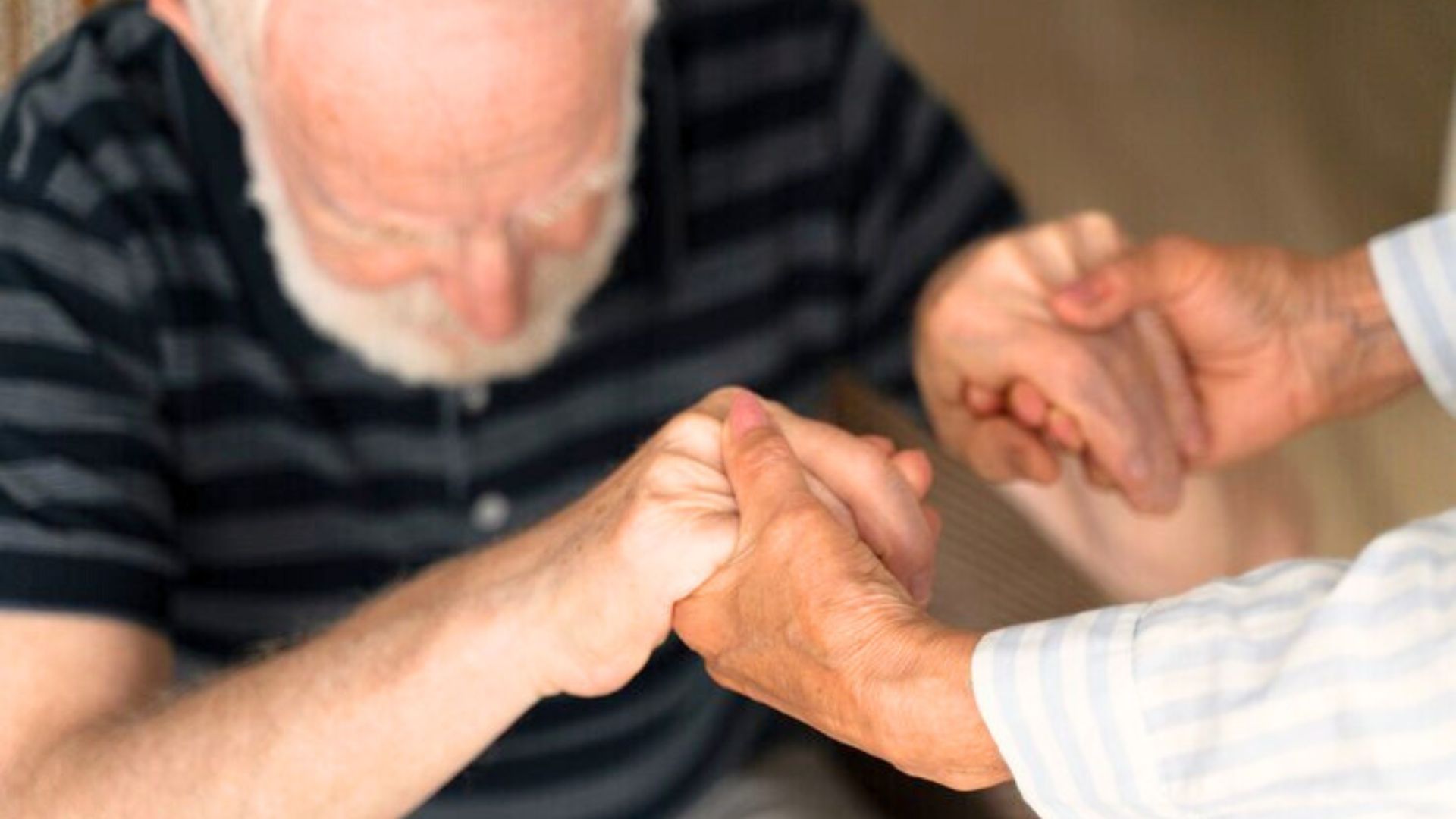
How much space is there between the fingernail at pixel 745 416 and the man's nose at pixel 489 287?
0.85 feet

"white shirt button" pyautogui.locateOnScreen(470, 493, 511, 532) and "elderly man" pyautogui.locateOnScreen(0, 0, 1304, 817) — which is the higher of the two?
"elderly man" pyautogui.locateOnScreen(0, 0, 1304, 817)

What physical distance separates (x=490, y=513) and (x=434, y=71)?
1.25 ft

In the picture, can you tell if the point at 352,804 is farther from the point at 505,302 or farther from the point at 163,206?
the point at 163,206

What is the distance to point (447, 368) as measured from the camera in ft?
4.21

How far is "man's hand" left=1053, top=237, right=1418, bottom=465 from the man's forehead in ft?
1.12

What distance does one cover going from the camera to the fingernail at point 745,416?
0.97m

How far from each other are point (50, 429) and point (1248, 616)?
70 centimetres

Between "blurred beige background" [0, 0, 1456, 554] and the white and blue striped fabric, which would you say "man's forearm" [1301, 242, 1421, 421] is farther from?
"blurred beige background" [0, 0, 1456, 554]

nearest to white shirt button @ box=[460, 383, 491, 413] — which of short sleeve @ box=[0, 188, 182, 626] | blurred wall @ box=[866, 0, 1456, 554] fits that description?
short sleeve @ box=[0, 188, 182, 626]

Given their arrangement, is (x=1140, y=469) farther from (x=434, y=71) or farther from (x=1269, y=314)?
(x=434, y=71)

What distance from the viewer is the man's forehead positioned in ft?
3.48

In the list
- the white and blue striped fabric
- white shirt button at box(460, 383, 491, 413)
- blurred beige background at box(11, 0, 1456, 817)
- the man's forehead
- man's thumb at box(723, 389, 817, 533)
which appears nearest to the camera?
the white and blue striped fabric

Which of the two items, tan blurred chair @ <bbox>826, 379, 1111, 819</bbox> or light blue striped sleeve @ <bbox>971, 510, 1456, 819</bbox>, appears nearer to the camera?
light blue striped sleeve @ <bbox>971, 510, 1456, 819</bbox>

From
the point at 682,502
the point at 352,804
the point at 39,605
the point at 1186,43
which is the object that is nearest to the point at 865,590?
the point at 682,502
